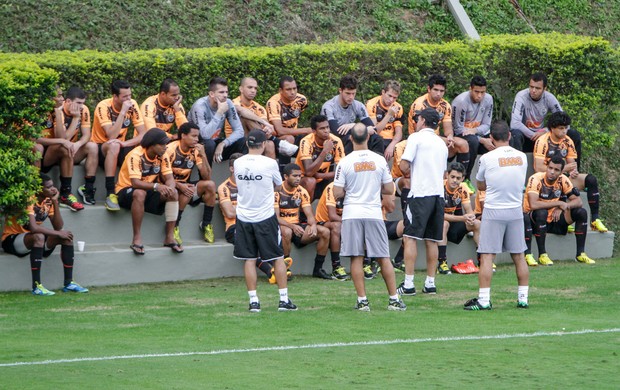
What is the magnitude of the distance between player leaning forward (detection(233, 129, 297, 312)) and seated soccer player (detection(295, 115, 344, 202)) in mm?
4297

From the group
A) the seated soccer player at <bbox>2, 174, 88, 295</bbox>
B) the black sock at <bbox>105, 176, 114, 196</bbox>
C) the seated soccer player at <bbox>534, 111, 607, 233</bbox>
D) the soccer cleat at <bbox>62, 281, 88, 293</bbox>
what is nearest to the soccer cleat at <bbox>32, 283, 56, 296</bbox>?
the seated soccer player at <bbox>2, 174, 88, 295</bbox>

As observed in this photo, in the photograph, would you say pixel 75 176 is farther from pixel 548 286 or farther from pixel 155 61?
pixel 548 286

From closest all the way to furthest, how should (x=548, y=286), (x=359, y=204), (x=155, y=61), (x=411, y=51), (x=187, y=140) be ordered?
(x=359, y=204)
(x=548, y=286)
(x=187, y=140)
(x=155, y=61)
(x=411, y=51)

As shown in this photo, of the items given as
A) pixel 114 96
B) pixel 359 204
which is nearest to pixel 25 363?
pixel 359 204

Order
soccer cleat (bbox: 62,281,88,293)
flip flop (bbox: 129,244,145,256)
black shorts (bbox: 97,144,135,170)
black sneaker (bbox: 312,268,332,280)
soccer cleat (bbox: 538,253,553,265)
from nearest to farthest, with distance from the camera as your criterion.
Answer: soccer cleat (bbox: 62,281,88,293) < flip flop (bbox: 129,244,145,256) < black sneaker (bbox: 312,268,332,280) < black shorts (bbox: 97,144,135,170) < soccer cleat (bbox: 538,253,553,265)

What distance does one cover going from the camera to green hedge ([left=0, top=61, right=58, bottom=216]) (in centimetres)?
1453

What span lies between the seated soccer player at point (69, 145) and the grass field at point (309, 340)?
1779mm

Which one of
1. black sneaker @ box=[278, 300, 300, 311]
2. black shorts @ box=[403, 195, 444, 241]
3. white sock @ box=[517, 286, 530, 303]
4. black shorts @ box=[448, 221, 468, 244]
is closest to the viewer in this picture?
black sneaker @ box=[278, 300, 300, 311]

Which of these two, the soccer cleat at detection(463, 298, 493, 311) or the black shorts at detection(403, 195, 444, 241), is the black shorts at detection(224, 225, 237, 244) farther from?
the soccer cleat at detection(463, 298, 493, 311)

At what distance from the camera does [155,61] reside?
17.9 metres

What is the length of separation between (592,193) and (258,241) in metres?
8.02

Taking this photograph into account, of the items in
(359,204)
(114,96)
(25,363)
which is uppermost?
(114,96)

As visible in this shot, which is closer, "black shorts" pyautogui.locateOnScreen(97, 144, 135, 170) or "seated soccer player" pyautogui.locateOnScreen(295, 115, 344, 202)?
"black shorts" pyautogui.locateOnScreen(97, 144, 135, 170)

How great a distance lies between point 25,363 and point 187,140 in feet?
22.3
